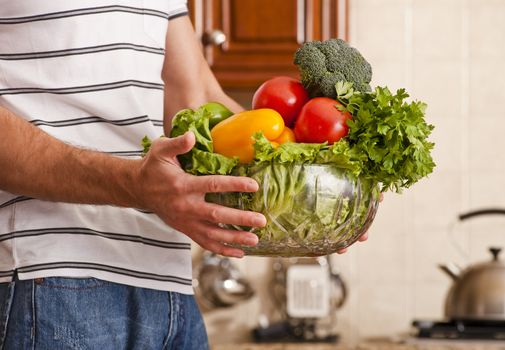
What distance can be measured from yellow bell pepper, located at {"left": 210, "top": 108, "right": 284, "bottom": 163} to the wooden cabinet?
4.66 ft

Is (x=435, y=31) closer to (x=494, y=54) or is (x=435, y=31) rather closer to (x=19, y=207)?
(x=494, y=54)

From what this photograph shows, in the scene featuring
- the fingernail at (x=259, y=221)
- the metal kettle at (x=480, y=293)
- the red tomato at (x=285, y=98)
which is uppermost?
the red tomato at (x=285, y=98)

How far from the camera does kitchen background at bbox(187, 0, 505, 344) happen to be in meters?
2.63

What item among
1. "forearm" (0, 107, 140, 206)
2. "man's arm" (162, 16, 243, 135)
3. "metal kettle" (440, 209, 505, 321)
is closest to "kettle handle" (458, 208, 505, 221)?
"metal kettle" (440, 209, 505, 321)

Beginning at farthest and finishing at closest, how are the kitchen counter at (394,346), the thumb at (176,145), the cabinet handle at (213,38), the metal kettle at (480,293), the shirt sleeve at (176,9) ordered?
the cabinet handle at (213,38), the metal kettle at (480,293), the kitchen counter at (394,346), the shirt sleeve at (176,9), the thumb at (176,145)

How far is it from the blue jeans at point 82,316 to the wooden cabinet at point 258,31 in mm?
1259

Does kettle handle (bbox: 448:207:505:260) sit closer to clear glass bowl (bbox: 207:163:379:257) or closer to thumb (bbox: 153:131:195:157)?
clear glass bowl (bbox: 207:163:379:257)

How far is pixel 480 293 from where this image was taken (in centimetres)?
228

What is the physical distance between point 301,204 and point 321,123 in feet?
0.29

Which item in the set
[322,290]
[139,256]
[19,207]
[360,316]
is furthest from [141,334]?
[360,316]

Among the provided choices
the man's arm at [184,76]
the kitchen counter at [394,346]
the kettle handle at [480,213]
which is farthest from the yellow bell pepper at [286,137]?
the kettle handle at [480,213]

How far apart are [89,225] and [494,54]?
1.80 meters

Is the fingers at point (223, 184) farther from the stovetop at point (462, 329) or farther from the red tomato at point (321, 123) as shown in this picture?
the stovetop at point (462, 329)

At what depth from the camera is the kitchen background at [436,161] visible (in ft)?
8.64
